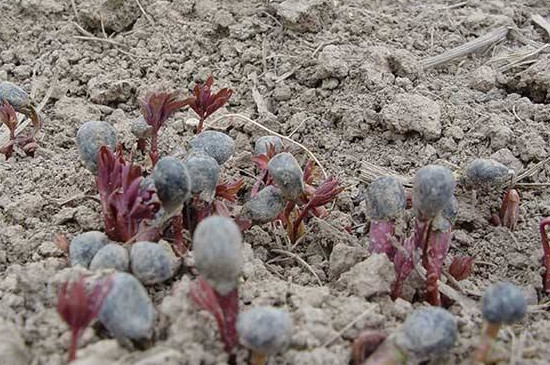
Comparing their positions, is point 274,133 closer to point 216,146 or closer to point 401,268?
point 216,146

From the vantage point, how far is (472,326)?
6.98 feet

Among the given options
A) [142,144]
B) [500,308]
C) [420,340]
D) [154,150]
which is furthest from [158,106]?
[500,308]

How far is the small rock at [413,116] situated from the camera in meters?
2.96

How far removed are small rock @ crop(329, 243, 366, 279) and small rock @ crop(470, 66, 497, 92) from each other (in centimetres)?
116

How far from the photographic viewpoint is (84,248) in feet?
7.43

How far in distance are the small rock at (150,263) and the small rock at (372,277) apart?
1.76ft

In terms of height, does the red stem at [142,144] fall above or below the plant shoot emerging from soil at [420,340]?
below

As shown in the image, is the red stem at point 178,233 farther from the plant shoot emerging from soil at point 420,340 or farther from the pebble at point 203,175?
the plant shoot emerging from soil at point 420,340

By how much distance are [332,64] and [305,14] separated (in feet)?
1.24

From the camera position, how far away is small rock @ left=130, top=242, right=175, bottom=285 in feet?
6.93

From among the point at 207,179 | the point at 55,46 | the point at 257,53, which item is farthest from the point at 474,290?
the point at 55,46

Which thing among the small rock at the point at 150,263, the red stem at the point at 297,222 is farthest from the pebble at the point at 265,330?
the red stem at the point at 297,222

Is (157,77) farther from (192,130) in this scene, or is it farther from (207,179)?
(207,179)

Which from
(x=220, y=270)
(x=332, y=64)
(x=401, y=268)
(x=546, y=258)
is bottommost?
(x=546, y=258)
